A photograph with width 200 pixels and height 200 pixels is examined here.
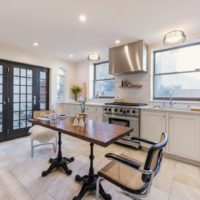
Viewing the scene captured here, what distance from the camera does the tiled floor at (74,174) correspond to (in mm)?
1613

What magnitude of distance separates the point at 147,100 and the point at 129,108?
738mm

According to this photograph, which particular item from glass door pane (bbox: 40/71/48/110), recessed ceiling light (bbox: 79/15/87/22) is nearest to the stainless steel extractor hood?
recessed ceiling light (bbox: 79/15/87/22)

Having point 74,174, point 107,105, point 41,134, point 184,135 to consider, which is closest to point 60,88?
point 107,105

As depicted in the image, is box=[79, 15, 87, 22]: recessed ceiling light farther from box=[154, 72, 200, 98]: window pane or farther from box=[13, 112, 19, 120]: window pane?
box=[13, 112, 19, 120]: window pane

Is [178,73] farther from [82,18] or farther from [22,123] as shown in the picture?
[22,123]

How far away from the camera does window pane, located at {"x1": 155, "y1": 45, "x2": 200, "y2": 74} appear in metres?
2.95

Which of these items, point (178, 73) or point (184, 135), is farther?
point (178, 73)

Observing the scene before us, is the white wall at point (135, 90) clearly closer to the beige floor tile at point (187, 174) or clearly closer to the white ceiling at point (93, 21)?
the white ceiling at point (93, 21)

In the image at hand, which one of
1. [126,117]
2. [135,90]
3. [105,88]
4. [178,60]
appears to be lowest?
[126,117]

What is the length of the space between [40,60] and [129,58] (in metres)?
2.87

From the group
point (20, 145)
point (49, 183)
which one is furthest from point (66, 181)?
point (20, 145)

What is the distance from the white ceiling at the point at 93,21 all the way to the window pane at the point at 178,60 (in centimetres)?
45

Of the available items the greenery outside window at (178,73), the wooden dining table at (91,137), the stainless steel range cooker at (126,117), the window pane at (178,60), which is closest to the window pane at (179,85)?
the greenery outside window at (178,73)

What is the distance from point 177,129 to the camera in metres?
2.47
